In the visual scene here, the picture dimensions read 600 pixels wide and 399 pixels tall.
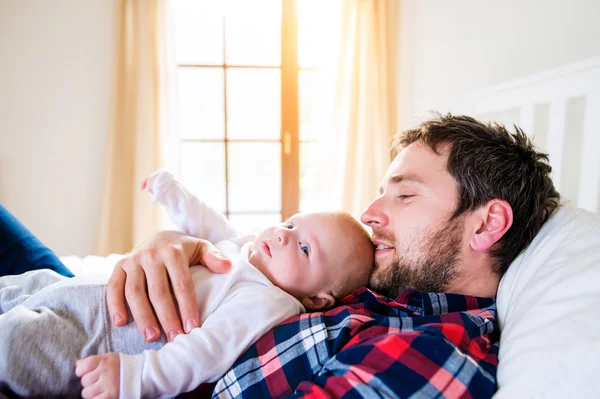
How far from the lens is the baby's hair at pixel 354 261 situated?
1022 millimetres

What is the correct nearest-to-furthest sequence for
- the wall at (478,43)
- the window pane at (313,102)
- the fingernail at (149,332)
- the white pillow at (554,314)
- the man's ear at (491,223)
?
the white pillow at (554,314), the fingernail at (149,332), the man's ear at (491,223), the wall at (478,43), the window pane at (313,102)

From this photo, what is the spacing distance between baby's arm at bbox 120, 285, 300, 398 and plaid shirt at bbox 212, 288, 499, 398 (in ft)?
0.10

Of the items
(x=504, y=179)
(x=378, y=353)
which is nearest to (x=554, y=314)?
Result: (x=378, y=353)

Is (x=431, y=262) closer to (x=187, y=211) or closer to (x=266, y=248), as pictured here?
(x=266, y=248)

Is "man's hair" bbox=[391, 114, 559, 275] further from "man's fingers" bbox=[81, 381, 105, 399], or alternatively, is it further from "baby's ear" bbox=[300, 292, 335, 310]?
"man's fingers" bbox=[81, 381, 105, 399]

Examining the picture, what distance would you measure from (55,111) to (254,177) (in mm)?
1595

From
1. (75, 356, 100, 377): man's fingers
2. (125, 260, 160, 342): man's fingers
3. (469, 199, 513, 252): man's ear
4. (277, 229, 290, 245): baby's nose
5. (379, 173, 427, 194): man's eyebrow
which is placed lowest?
(75, 356, 100, 377): man's fingers

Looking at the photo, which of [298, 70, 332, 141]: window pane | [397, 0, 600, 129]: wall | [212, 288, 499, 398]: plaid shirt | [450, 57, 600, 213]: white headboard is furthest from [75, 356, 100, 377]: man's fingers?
[298, 70, 332, 141]: window pane

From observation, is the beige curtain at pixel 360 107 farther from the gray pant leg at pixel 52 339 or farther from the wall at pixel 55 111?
the gray pant leg at pixel 52 339

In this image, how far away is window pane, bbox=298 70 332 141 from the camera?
3.20 meters

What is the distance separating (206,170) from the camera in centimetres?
334

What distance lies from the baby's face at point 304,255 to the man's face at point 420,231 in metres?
0.10

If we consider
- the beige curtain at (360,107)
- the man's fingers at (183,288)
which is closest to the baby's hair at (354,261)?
the man's fingers at (183,288)

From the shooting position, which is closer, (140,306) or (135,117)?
(140,306)
